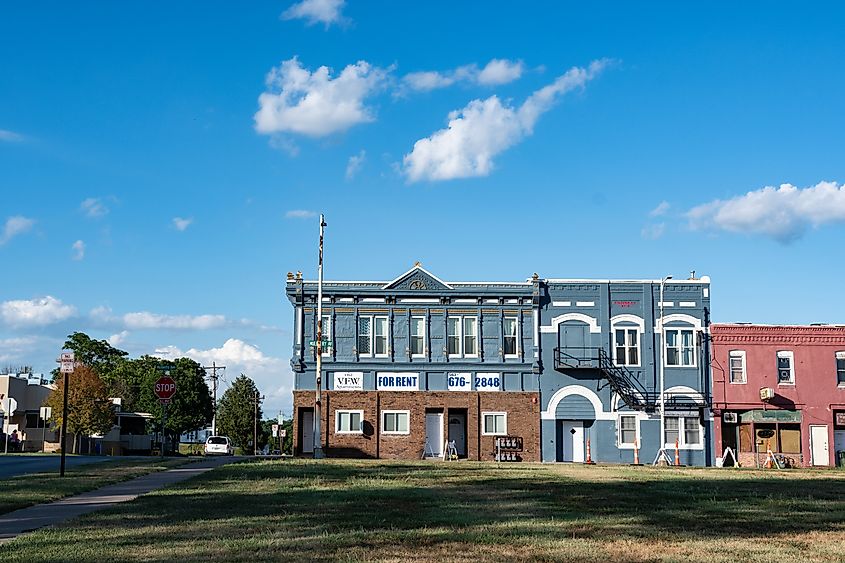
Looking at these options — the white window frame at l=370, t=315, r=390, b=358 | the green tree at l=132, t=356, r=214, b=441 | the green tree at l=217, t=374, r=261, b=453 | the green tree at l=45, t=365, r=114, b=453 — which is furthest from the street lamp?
the green tree at l=217, t=374, r=261, b=453

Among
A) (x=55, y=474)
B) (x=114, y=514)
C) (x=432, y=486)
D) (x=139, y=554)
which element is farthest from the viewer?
(x=55, y=474)

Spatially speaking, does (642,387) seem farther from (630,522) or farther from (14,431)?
(14,431)

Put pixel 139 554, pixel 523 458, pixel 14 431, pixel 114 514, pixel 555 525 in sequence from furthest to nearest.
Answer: pixel 14 431, pixel 523 458, pixel 114 514, pixel 555 525, pixel 139 554

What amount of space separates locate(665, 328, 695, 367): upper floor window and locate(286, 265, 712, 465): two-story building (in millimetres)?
50

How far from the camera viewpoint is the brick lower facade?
51.0 meters

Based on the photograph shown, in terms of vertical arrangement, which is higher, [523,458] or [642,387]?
[642,387]

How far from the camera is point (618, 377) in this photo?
51.6m

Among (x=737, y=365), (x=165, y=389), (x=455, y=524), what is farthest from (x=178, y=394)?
(x=455, y=524)

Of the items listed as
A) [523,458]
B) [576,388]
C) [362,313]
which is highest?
[362,313]

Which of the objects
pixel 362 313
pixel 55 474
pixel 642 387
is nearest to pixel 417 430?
pixel 362 313

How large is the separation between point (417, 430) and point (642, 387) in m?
11.4

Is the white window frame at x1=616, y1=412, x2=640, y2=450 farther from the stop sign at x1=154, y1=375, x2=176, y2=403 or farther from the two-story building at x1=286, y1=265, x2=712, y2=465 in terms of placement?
the stop sign at x1=154, y1=375, x2=176, y2=403

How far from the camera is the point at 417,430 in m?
51.2

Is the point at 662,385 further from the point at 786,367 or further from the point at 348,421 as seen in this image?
the point at 348,421
